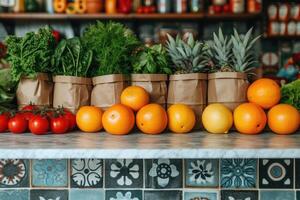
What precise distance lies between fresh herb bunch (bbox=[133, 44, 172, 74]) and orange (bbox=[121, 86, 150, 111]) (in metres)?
0.10

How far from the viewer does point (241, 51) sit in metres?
1.63

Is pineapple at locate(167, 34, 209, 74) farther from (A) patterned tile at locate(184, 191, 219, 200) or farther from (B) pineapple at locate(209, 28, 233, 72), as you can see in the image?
(A) patterned tile at locate(184, 191, 219, 200)

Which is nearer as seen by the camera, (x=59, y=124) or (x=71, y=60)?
(x=59, y=124)

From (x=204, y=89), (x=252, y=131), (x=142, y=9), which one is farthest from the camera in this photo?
(x=142, y=9)

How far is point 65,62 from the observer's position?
1.68m

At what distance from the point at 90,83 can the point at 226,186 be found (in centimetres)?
59

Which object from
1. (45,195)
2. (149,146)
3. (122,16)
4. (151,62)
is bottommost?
(45,195)

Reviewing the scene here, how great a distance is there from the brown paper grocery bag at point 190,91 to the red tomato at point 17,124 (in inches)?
19.9

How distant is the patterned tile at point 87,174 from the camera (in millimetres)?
1595

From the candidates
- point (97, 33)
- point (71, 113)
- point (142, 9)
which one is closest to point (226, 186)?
point (71, 113)

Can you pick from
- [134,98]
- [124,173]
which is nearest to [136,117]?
[134,98]

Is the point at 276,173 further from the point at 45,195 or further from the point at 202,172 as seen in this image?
the point at 45,195

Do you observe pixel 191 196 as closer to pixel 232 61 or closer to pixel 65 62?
pixel 232 61

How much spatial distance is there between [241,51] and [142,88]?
36 centimetres
